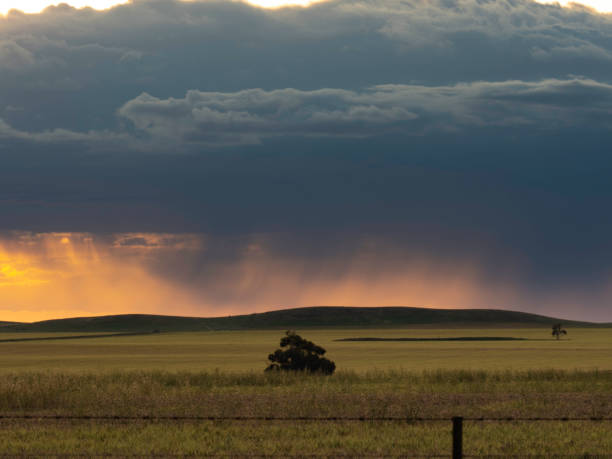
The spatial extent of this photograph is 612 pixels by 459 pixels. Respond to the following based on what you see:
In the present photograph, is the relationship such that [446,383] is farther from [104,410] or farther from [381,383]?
[104,410]

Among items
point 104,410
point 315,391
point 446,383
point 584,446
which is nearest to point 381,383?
point 446,383

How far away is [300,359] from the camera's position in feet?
156

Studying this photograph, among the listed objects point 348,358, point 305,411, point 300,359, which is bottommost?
point 305,411

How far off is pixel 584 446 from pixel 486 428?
323cm

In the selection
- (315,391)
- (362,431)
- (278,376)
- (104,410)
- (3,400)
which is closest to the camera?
(362,431)

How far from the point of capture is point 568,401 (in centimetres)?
3125

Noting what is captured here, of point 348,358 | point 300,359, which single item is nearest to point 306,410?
point 300,359

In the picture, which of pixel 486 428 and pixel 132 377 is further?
pixel 132 377

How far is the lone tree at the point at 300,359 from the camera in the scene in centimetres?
4712

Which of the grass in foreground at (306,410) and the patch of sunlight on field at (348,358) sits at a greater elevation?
the patch of sunlight on field at (348,358)

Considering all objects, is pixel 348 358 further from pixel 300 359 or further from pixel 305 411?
pixel 305 411

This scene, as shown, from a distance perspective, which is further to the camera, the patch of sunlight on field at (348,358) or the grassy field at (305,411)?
the patch of sunlight on field at (348,358)

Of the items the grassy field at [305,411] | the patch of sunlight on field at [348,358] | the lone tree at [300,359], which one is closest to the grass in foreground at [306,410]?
the grassy field at [305,411]

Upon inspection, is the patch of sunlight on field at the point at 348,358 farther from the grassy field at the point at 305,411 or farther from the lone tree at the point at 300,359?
the grassy field at the point at 305,411
